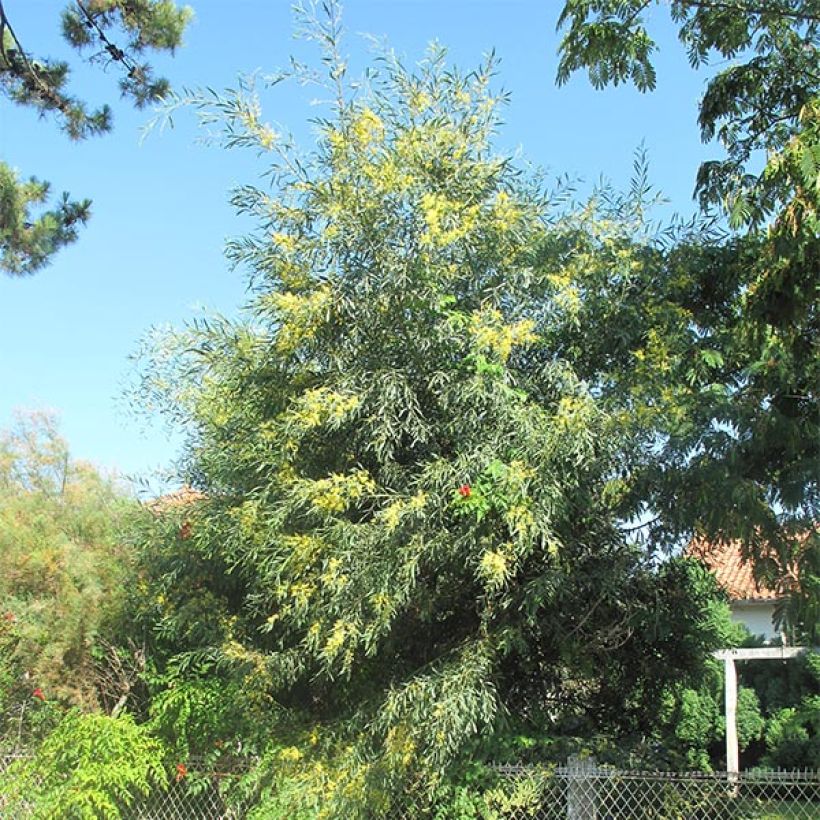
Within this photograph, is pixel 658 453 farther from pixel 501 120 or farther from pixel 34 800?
pixel 34 800

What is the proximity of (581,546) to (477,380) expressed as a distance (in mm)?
1199

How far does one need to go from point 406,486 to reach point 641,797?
180 centimetres

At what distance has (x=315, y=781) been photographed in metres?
4.61

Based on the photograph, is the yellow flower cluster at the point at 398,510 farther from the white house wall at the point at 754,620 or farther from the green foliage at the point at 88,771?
the white house wall at the point at 754,620

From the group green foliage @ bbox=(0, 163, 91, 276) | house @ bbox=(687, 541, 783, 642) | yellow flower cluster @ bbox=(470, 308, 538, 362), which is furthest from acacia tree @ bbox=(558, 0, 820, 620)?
green foliage @ bbox=(0, 163, 91, 276)

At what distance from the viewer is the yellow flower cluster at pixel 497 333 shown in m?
4.64

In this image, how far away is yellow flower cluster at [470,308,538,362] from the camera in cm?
464

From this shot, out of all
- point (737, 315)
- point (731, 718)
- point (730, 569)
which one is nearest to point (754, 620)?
point (731, 718)

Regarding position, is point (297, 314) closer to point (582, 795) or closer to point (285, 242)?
point (285, 242)

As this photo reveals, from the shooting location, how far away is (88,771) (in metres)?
5.34

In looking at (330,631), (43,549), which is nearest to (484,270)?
(330,631)

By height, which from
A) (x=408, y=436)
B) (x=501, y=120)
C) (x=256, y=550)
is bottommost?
(x=256, y=550)

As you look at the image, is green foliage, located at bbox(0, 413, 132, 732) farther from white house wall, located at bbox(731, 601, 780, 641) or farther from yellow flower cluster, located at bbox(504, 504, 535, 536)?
white house wall, located at bbox(731, 601, 780, 641)

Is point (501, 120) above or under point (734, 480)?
above
